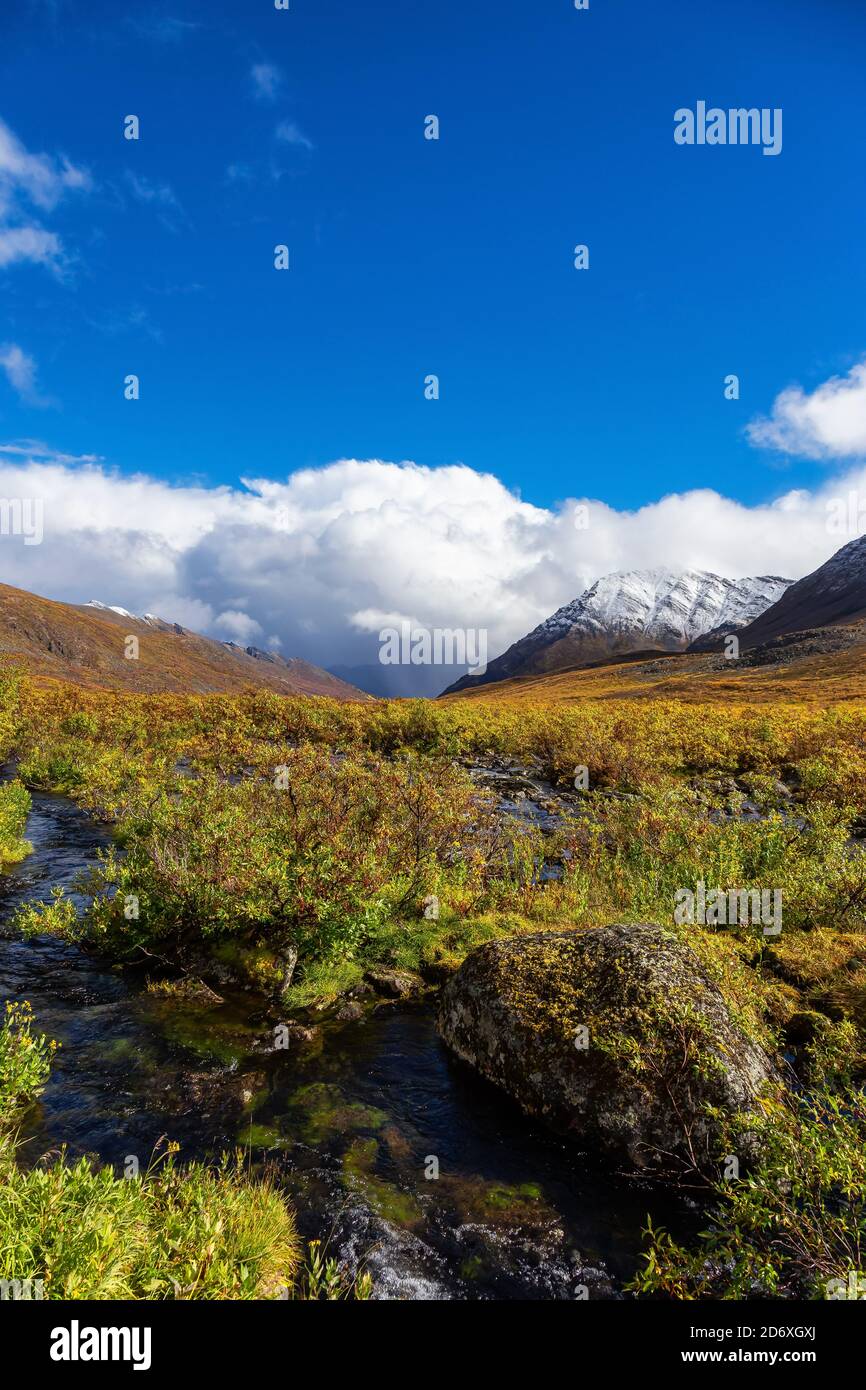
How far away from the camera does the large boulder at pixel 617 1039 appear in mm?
8062

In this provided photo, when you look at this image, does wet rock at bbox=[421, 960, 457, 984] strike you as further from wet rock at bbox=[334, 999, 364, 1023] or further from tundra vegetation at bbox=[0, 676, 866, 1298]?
wet rock at bbox=[334, 999, 364, 1023]

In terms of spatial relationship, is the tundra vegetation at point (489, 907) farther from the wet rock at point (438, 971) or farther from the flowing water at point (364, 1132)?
the flowing water at point (364, 1132)

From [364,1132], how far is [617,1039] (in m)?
3.93

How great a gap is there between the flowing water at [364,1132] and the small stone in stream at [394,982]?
1.59 ft

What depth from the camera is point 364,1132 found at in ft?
29.7

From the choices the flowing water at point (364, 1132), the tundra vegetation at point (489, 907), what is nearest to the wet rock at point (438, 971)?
the tundra vegetation at point (489, 907)

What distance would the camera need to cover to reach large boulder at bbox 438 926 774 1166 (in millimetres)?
8062

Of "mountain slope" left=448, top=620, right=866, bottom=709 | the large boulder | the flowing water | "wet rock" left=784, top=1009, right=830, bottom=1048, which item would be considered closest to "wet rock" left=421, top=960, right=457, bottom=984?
the flowing water

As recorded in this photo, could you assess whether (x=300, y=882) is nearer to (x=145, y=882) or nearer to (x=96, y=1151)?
(x=145, y=882)

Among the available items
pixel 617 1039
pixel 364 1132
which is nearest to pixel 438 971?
pixel 364 1132

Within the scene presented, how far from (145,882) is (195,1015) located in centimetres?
336

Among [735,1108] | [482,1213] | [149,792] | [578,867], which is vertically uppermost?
[149,792]
